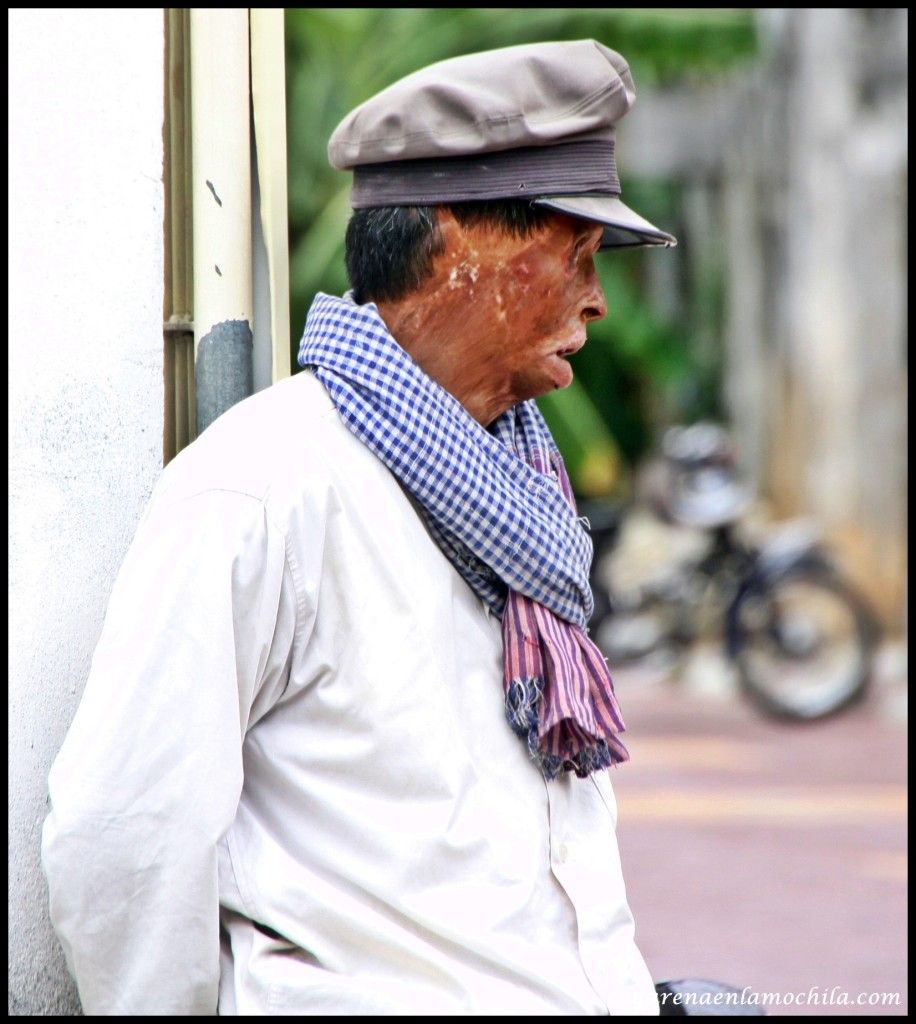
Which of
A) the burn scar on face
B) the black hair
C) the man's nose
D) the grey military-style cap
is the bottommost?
the man's nose

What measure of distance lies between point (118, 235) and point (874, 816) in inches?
228

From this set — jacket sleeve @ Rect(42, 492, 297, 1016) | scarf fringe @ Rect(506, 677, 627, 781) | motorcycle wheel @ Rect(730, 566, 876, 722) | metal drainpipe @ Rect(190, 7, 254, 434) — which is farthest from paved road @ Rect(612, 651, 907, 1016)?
jacket sleeve @ Rect(42, 492, 297, 1016)

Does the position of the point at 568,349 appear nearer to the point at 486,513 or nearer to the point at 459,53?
the point at 486,513

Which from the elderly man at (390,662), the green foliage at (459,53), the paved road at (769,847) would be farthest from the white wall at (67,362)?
the green foliage at (459,53)

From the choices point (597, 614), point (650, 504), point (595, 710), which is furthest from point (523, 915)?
point (650, 504)

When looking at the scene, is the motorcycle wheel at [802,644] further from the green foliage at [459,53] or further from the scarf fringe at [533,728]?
the scarf fringe at [533,728]

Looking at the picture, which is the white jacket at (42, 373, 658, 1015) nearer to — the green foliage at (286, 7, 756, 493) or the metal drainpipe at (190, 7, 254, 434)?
the metal drainpipe at (190, 7, 254, 434)

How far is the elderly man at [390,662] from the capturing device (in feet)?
5.09

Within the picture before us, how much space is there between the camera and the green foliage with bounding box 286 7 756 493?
1062 cm

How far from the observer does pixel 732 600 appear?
28.0 ft

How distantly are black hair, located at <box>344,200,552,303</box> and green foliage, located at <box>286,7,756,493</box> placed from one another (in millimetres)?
8321

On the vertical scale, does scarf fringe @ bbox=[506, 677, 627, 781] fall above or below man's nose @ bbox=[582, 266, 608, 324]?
below

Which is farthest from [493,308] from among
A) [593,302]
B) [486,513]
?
[486,513]

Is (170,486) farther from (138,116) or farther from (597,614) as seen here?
(597,614)
